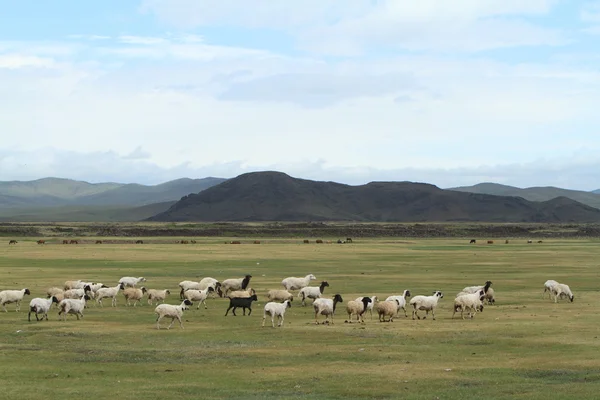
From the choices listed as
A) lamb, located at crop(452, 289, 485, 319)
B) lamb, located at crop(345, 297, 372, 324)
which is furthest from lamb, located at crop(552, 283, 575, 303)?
lamb, located at crop(345, 297, 372, 324)

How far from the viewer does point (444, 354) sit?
22.9 m

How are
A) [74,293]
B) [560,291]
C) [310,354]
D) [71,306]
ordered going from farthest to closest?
[560,291], [74,293], [71,306], [310,354]

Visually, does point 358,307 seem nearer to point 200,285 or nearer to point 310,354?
point 310,354

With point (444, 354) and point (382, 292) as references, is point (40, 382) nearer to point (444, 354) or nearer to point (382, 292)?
point (444, 354)

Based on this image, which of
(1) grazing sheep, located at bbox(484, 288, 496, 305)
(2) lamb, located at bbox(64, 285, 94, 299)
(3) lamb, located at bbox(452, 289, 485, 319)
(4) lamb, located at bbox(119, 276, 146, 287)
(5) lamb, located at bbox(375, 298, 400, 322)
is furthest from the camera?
(4) lamb, located at bbox(119, 276, 146, 287)

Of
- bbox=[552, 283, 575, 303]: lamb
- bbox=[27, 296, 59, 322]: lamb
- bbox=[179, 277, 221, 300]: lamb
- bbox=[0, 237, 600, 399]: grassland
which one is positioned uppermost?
bbox=[552, 283, 575, 303]: lamb

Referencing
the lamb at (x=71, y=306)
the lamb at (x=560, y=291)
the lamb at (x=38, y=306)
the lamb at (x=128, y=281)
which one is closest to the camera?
the lamb at (x=38, y=306)

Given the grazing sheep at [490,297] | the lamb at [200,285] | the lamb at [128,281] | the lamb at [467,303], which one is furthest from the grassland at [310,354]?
the lamb at [128,281]

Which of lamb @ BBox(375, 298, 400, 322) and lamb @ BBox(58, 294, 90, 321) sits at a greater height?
lamb @ BBox(375, 298, 400, 322)

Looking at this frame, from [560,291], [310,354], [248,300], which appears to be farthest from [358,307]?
[560,291]

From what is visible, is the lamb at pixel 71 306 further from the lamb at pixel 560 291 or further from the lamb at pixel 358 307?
the lamb at pixel 560 291

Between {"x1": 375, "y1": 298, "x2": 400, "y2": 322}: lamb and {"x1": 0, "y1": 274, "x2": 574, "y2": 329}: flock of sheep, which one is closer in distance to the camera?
{"x1": 0, "y1": 274, "x2": 574, "y2": 329}: flock of sheep

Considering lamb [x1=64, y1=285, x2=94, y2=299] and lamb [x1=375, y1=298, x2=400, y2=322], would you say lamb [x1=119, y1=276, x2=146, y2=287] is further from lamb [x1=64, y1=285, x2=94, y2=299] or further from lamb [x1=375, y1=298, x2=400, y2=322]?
lamb [x1=375, y1=298, x2=400, y2=322]

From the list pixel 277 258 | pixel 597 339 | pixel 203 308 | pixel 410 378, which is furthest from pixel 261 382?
A: pixel 277 258
